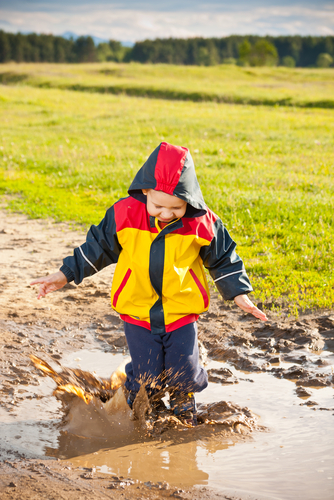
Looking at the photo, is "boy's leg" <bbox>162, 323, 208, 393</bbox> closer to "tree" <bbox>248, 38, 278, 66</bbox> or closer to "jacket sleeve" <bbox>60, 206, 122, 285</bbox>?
"jacket sleeve" <bbox>60, 206, 122, 285</bbox>

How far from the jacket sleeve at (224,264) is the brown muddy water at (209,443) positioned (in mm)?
955

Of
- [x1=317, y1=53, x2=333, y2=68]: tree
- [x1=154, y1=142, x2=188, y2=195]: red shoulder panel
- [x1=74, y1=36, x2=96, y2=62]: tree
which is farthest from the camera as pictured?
[x1=74, y1=36, x2=96, y2=62]: tree

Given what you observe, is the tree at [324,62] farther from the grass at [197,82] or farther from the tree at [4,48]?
the tree at [4,48]

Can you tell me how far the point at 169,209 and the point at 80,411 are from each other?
5.01 ft

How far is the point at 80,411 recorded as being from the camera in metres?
3.38

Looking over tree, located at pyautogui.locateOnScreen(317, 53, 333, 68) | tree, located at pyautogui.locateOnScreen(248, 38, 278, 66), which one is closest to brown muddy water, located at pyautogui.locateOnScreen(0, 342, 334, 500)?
tree, located at pyautogui.locateOnScreen(248, 38, 278, 66)

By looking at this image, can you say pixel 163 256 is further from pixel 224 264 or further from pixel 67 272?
pixel 67 272

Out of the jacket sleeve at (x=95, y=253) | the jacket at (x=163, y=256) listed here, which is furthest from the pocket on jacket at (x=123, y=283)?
the jacket sleeve at (x=95, y=253)

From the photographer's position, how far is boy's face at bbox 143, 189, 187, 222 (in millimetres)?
2826

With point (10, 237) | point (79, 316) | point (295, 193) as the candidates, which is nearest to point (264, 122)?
point (295, 193)

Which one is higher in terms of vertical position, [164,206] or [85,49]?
[85,49]

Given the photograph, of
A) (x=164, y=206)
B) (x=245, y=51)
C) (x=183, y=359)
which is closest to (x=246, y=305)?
(x=183, y=359)

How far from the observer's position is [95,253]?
3139mm

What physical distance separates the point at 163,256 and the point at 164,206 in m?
0.30
